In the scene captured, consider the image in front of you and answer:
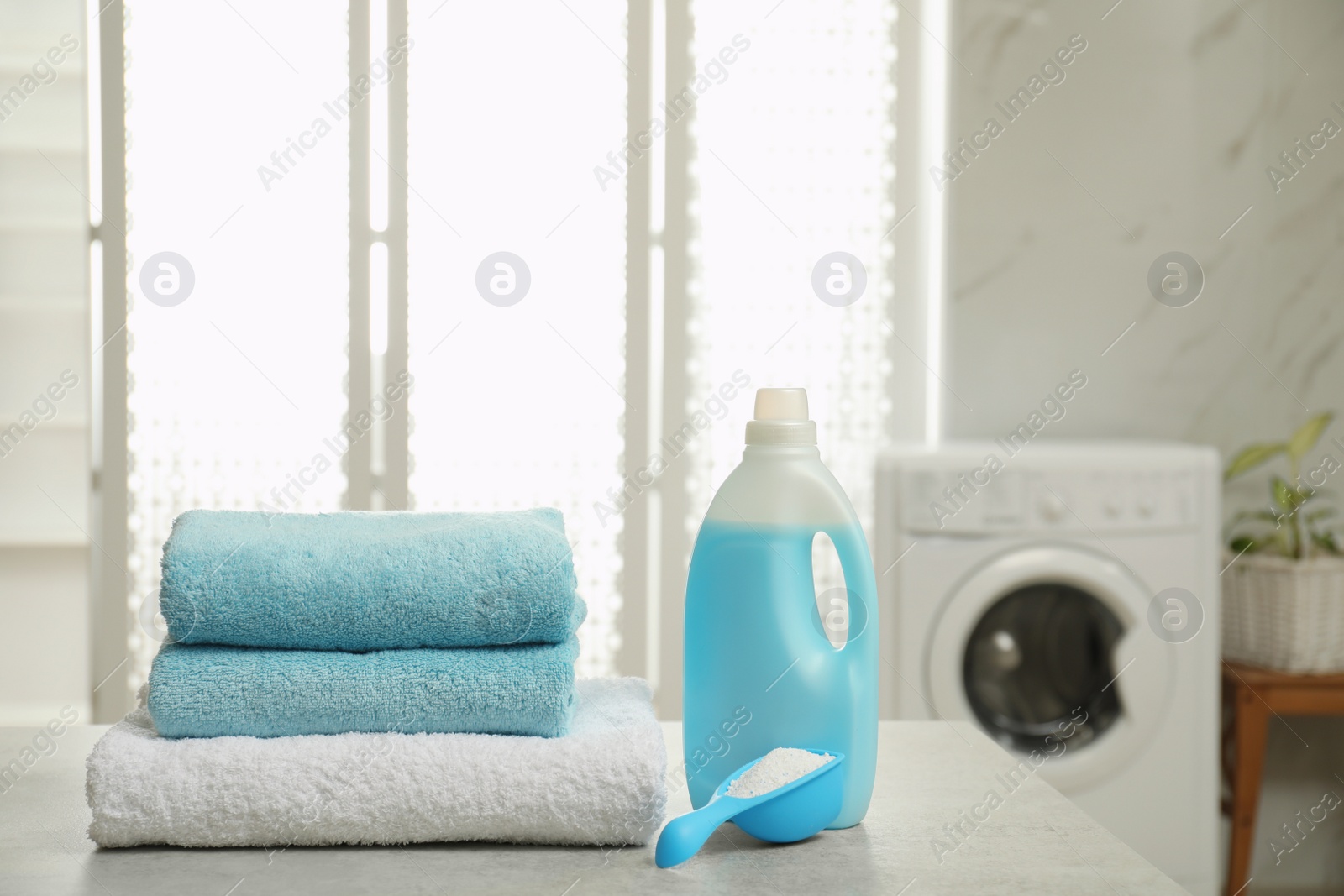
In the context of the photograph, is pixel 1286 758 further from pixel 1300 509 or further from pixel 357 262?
pixel 357 262

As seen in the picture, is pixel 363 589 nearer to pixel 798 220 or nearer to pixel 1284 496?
pixel 798 220

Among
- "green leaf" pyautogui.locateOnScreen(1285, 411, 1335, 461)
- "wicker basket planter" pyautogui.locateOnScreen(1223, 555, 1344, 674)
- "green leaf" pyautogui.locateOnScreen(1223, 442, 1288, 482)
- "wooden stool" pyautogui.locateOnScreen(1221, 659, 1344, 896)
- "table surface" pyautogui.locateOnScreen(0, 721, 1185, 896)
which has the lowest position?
"wooden stool" pyautogui.locateOnScreen(1221, 659, 1344, 896)

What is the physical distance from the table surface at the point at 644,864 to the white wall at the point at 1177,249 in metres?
1.76

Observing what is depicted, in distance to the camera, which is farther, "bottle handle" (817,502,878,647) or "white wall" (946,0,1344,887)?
"white wall" (946,0,1344,887)

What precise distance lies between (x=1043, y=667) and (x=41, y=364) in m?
2.30

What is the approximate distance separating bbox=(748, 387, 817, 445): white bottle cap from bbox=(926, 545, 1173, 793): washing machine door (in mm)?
1292

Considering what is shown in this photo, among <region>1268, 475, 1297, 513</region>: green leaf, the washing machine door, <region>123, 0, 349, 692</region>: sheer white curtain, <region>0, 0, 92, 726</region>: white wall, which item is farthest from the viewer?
<region>0, 0, 92, 726</region>: white wall

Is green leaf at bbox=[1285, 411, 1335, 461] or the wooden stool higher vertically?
green leaf at bbox=[1285, 411, 1335, 461]

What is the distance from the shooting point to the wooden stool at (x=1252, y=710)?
1.89 m

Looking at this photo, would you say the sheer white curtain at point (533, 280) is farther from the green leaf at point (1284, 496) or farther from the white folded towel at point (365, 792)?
the white folded towel at point (365, 792)

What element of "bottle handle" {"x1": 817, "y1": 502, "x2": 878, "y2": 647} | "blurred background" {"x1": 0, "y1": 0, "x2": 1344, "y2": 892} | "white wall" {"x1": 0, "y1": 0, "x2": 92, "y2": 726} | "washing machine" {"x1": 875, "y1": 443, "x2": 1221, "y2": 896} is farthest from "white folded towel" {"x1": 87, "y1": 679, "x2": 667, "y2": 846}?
"white wall" {"x1": 0, "y1": 0, "x2": 92, "y2": 726}

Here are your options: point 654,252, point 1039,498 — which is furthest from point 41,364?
point 1039,498

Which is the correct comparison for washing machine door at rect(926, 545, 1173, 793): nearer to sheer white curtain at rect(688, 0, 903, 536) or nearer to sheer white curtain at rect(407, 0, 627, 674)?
sheer white curtain at rect(688, 0, 903, 536)

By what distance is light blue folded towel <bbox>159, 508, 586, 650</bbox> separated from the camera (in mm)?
553
